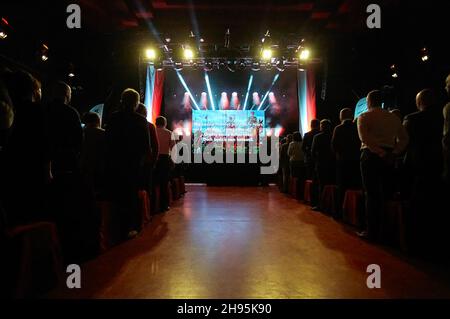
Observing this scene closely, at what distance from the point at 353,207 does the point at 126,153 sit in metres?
2.81

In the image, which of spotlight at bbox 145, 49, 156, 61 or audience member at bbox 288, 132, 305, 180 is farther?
spotlight at bbox 145, 49, 156, 61

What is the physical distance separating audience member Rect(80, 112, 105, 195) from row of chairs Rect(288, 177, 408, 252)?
3024 mm

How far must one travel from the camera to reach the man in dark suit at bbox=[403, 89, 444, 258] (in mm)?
2586

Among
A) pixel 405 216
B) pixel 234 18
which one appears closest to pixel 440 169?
pixel 405 216

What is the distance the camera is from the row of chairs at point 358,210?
9.15 feet

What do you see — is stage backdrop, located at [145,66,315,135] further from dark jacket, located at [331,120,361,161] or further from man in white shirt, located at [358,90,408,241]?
man in white shirt, located at [358,90,408,241]

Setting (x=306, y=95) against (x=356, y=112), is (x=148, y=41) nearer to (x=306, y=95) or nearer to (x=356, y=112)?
(x=306, y=95)

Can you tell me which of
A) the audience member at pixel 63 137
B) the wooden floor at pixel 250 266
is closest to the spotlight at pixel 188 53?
the wooden floor at pixel 250 266

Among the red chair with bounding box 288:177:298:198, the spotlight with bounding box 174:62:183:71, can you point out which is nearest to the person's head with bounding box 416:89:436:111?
the red chair with bounding box 288:177:298:198

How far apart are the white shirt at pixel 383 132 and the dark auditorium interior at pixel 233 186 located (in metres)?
0.01

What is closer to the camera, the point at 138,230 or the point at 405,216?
the point at 405,216

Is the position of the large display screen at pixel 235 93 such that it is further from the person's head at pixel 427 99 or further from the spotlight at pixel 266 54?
the person's head at pixel 427 99

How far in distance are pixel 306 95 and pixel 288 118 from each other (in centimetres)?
170
